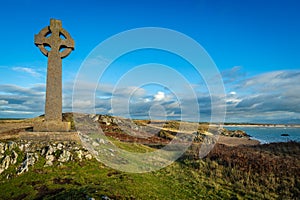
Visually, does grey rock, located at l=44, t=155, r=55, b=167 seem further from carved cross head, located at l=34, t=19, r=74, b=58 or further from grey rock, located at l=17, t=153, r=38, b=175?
carved cross head, located at l=34, t=19, r=74, b=58

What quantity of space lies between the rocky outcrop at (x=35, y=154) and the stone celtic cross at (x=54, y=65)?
6.72ft

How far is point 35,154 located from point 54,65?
7.38m

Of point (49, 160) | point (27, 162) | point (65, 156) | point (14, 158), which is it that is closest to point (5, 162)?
point (14, 158)

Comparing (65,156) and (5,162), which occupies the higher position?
(65,156)

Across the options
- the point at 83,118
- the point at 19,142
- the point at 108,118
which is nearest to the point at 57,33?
the point at 19,142

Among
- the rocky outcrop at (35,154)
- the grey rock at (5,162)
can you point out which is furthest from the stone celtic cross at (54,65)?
the grey rock at (5,162)

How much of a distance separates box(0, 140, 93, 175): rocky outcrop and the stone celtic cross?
2049mm

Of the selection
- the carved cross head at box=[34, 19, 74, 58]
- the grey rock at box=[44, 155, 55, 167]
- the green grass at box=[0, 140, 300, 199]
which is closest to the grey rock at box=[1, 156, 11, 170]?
the green grass at box=[0, 140, 300, 199]

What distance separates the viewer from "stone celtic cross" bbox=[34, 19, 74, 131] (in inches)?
714

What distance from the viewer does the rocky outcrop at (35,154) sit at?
1379 cm

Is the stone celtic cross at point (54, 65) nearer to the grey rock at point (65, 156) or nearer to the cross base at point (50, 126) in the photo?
the cross base at point (50, 126)

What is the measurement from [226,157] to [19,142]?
15.9 meters

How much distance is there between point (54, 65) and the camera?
18.7m

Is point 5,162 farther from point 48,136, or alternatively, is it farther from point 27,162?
point 48,136
